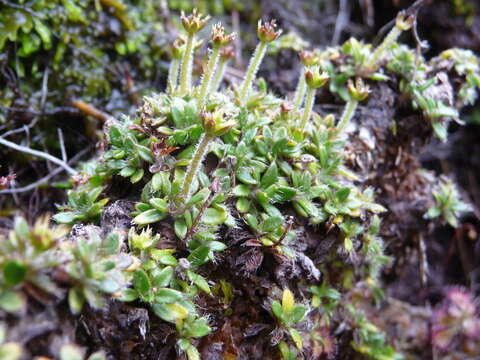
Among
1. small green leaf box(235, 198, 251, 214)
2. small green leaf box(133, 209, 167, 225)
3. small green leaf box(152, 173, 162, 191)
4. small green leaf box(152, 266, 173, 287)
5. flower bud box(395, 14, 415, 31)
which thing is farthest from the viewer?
flower bud box(395, 14, 415, 31)

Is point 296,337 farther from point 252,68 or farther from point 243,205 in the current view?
point 252,68

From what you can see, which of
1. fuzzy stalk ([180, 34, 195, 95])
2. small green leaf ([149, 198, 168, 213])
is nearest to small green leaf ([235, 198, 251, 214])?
small green leaf ([149, 198, 168, 213])

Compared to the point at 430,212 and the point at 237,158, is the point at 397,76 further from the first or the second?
the point at 237,158

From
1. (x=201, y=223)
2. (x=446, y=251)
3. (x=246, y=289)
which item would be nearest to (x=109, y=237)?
(x=201, y=223)

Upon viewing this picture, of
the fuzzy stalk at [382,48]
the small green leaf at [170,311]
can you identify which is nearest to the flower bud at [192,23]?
the fuzzy stalk at [382,48]

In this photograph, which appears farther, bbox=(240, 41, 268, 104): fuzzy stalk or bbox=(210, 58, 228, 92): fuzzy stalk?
bbox=(210, 58, 228, 92): fuzzy stalk

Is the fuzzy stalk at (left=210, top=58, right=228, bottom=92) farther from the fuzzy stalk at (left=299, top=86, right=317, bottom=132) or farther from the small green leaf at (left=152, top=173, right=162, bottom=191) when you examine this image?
the small green leaf at (left=152, top=173, right=162, bottom=191)

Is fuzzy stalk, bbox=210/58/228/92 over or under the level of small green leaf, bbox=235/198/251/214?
over

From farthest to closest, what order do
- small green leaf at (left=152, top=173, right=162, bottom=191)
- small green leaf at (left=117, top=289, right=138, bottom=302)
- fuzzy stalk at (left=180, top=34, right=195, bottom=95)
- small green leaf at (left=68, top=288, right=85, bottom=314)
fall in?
fuzzy stalk at (left=180, top=34, right=195, bottom=95)
small green leaf at (left=152, top=173, right=162, bottom=191)
small green leaf at (left=117, top=289, right=138, bottom=302)
small green leaf at (left=68, top=288, right=85, bottom=314)
